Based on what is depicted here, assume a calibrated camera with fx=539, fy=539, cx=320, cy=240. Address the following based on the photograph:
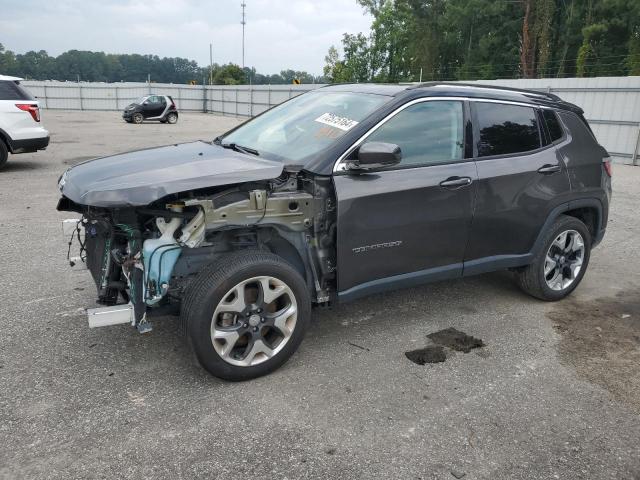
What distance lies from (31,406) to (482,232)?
321 centimetres

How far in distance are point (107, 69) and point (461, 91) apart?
101 m

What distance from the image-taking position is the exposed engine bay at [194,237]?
311cm

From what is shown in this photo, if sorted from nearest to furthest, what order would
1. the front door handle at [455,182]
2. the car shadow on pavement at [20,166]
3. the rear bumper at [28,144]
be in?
1. the front door handle at [455,182]
2. the rear bumper at [28,144]
3. the car shadow on pavement at [20,166]

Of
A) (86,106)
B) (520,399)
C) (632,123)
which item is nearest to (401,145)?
(520,399)

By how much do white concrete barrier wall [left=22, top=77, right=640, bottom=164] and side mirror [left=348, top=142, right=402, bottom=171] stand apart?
38.1 feet

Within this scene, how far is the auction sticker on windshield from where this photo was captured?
3.71 metres

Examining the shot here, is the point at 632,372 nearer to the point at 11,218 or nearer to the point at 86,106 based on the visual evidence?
the point at 11,218

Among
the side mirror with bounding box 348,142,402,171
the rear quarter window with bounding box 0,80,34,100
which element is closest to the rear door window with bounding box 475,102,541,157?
the side mirror with bounding box 348,142,402,171

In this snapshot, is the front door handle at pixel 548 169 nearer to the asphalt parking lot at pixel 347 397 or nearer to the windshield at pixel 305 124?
the asphalt parking lot at pixel 347 397

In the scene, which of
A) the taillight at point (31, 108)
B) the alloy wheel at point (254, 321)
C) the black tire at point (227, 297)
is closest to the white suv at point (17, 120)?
the taillight at point (31, 108)

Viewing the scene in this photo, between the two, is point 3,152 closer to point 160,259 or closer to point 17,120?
point 17,120

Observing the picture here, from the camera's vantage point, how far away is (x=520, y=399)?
10.7 ft

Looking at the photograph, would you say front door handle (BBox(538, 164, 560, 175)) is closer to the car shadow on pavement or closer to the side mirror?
the side mirror

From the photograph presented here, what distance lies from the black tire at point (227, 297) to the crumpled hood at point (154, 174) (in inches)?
18.9
